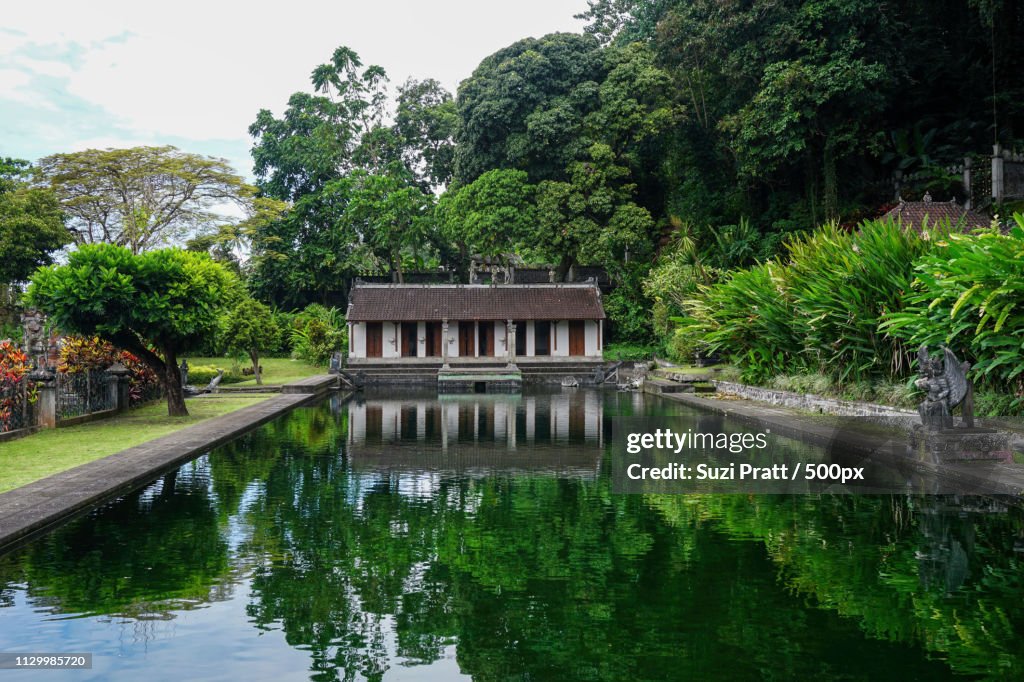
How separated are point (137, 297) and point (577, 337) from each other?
76.3 feet

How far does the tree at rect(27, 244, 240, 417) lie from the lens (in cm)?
1471

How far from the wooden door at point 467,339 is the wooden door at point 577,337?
4.22 m

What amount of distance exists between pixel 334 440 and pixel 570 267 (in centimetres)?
2824

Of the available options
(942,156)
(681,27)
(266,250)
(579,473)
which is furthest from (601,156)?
(579,473)

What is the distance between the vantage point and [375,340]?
1415 inches

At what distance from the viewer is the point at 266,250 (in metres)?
41.0

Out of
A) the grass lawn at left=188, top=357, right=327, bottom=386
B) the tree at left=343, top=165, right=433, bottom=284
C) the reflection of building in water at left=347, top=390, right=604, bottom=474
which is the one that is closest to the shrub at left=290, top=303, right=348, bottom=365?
the grass lawn at left=188, top=357, right=327, bottom=386

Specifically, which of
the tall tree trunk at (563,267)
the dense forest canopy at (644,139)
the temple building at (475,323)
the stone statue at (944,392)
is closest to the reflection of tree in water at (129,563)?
the stone statue at (944,392)

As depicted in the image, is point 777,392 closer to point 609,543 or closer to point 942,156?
point 609,543

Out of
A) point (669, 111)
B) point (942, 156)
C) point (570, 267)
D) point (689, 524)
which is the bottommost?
point (689, 524)

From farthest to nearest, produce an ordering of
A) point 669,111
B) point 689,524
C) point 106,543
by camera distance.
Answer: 1. point 669,111
2. point 689,524
3. point 106,543

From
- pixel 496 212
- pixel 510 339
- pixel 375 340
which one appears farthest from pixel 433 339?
pixel 496 212

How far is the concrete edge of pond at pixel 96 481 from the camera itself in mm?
7207

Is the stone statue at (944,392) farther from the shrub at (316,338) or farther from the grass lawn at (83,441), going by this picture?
the shrub at (316,338)
